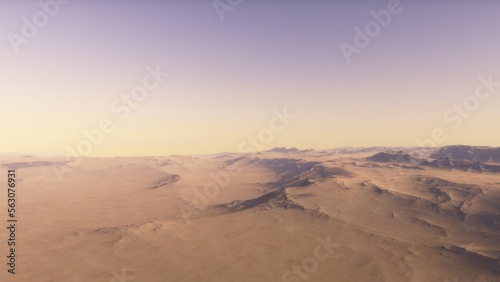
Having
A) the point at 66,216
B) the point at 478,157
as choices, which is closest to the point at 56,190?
the point at 66,216

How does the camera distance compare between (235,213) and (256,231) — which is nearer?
(256,231)

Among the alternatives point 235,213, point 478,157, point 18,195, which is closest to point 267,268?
point 235,213

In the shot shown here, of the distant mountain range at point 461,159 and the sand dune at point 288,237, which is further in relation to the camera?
the distant mountain range at point 461,159

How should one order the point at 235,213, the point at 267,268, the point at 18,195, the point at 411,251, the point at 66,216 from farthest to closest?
the point at 18,195 → the point at 66,216 → the point at 235,213 → the point at 411,251 → the point at 267,268

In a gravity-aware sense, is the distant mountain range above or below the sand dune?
above

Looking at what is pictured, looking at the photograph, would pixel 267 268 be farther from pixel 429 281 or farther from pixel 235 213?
pixel 235 213

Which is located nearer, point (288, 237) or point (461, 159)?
point (288, 237)

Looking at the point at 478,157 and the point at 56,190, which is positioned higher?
the point at 478,157

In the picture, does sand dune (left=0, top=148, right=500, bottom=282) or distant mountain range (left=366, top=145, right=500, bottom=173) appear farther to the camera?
distant mountain range (left=366, top=145, right=500, bottom=173)

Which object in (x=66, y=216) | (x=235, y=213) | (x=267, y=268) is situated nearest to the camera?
(x=267, y=268)

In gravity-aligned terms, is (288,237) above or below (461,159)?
below

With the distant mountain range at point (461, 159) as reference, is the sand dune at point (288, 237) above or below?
below
